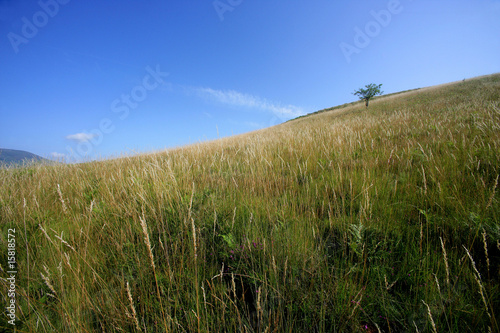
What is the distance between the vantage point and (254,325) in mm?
962

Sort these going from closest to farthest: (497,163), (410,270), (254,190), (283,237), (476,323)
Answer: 1. (476,323)
2. (410,270)
3. (283,237)
4. (497,163)
5. (254,190)

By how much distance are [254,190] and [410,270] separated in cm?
153

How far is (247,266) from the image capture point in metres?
1.21

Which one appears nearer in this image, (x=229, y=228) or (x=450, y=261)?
(x=450, y=261)

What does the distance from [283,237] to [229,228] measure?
507 mm

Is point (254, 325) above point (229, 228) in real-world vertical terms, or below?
below

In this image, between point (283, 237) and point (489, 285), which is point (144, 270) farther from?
point (489, 285)

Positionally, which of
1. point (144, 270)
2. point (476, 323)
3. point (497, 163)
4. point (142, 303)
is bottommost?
point (476, 323)

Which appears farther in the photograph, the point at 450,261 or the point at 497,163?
the point at 497,163

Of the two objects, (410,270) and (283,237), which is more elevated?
(283,237)

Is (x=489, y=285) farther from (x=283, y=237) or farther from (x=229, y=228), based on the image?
(x=229, y=228)

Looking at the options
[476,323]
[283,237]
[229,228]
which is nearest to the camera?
[476,323]

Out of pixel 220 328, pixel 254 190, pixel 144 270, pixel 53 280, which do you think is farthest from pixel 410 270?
pixel 53 280

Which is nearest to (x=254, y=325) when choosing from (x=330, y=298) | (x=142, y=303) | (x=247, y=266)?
(x=247, y=266)
